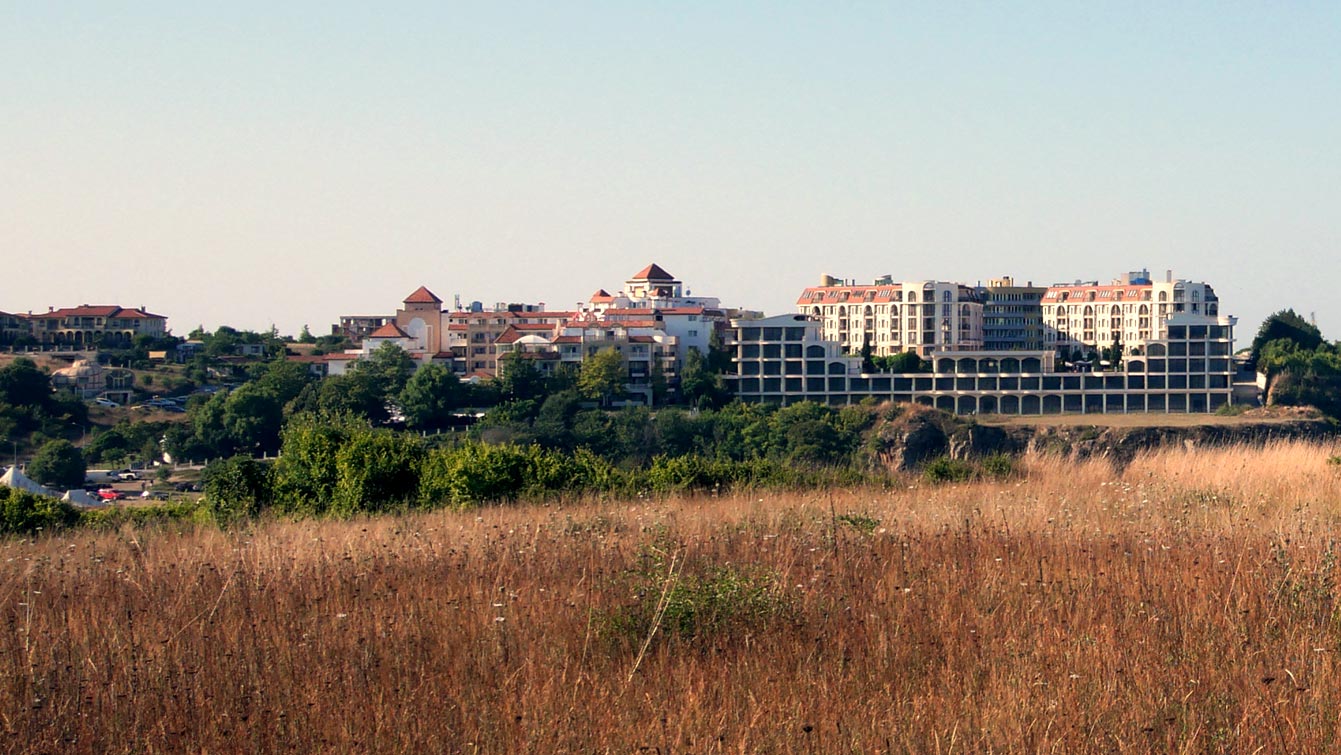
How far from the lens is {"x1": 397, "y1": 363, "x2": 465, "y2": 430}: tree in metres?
60.4

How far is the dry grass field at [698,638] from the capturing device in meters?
4.02

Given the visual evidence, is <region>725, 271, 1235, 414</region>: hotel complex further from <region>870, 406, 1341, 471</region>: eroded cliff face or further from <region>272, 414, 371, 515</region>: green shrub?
<region>272, 414, 371, 515</region>: green shrub

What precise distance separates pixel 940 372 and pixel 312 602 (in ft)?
216

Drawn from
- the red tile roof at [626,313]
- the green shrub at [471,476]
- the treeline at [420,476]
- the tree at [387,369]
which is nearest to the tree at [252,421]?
the tree at [387,369]

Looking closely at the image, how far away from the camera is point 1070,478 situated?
10289mm

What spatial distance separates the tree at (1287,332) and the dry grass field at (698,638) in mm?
75756

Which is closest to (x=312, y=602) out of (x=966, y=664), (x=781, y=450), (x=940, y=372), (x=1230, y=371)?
(x=966, y=664)

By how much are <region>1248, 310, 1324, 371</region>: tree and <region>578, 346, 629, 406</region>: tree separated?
1374 inches

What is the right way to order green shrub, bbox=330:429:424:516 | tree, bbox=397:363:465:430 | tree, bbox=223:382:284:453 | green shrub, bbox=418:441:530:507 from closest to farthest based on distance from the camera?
green shrub, bbox=418:441:530:507, green shrub, bbox=330:429:424:516, tree, bbox=223:382:284:453, tree, bbox=397:363:465:430

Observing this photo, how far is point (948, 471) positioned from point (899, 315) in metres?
63.5

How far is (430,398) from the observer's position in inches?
2393

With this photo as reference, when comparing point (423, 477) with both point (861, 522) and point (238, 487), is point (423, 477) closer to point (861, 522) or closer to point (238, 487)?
point (238, 487)

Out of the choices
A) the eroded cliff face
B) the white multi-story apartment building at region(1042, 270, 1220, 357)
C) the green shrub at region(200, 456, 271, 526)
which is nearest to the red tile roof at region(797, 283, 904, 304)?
the white multi-story apartment building at region(1042, 270, 1220, 357)

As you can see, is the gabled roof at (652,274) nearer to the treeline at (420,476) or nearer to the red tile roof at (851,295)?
the red tile roof at (851,295)
